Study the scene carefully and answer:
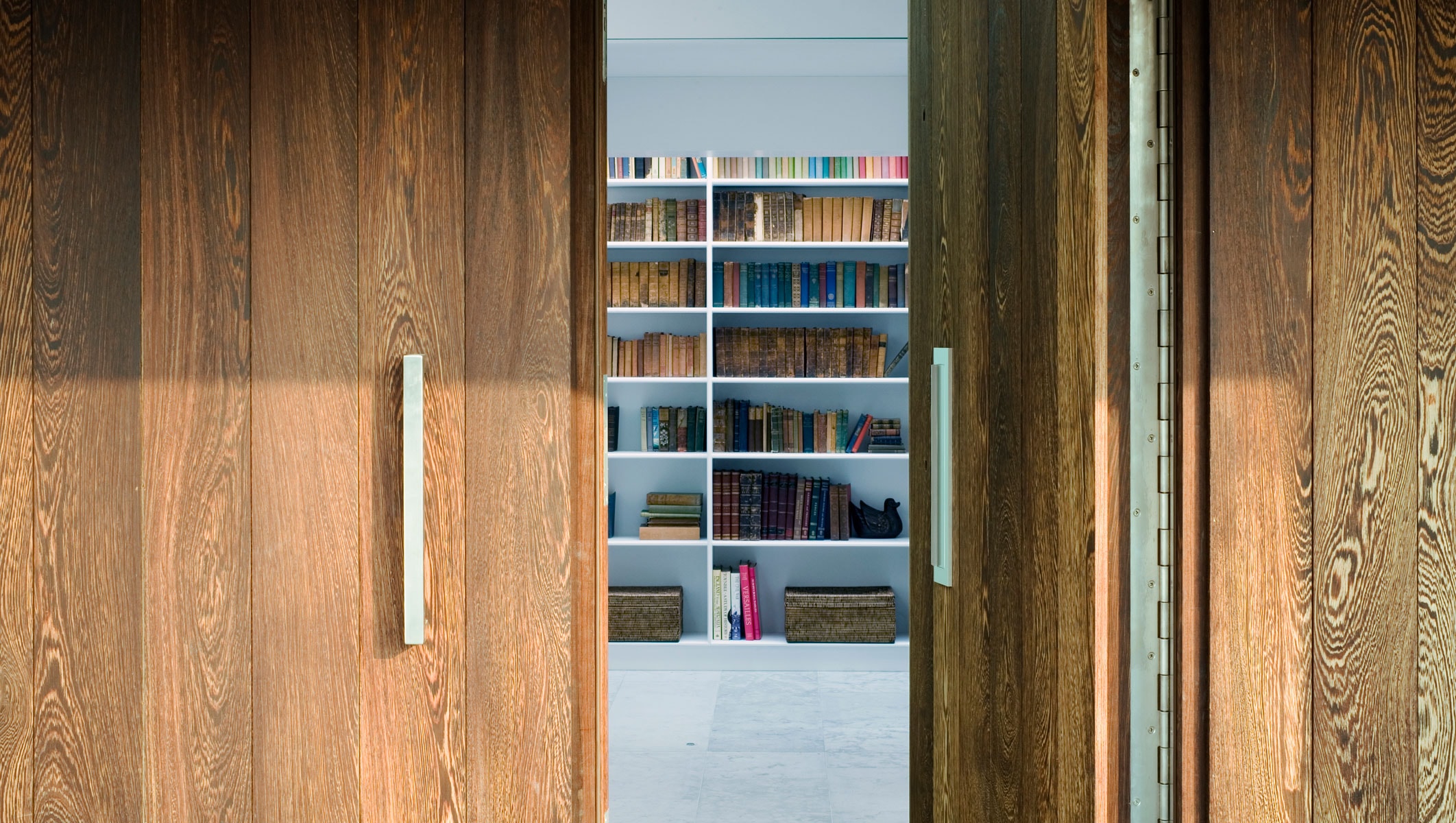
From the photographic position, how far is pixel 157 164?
1.49 m

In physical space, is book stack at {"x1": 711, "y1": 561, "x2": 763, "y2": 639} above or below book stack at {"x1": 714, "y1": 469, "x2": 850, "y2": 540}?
below

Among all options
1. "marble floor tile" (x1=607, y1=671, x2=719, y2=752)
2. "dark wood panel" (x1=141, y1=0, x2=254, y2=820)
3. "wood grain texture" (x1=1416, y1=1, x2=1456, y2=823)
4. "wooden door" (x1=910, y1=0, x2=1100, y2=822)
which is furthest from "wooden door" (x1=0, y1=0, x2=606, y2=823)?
"marble floor tile" (x1=607, y1=671, x2=719, y2=752)

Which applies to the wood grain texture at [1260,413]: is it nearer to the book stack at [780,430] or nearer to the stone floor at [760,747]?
the stone floor at [760,747]

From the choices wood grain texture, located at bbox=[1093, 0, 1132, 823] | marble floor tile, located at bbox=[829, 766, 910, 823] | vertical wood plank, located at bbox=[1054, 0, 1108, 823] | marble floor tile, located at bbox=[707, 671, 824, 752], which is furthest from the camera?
marble floor tile, located at bbox=[707, 671, 824, 752]

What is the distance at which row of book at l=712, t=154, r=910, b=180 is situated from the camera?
5.15m

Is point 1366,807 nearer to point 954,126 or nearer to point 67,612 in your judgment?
point 954,126

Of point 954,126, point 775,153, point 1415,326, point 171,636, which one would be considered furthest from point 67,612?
point 775,153

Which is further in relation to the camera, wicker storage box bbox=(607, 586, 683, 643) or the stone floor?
wicker storage box bbox=(607, 586, 683, 643)

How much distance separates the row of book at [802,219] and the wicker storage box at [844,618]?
1.68 metres

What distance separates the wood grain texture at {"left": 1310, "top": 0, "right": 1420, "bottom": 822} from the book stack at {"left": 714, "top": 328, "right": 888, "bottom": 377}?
147 inches

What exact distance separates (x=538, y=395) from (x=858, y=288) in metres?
3.71

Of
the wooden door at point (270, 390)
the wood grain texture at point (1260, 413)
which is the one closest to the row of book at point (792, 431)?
the wooden door at point (270, 390)

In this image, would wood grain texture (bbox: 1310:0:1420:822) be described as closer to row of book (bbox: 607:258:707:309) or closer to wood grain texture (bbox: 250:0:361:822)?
wood grain texture (bbox: 250:0:361:822)

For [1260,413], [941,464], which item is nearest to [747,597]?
[941,464]
